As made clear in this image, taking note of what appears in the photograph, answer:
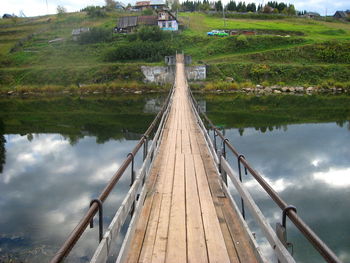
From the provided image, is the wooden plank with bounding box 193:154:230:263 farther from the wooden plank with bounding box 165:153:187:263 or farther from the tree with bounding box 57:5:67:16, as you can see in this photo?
the tree with bounding box 57:5:67:16

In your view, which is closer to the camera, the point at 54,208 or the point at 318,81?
the point at 54,208

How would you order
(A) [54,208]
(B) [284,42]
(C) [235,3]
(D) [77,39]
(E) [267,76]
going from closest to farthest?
(A) [54,208], (E) [267,76], (B) [284,42], (D) [77,39], (C) [235,3]

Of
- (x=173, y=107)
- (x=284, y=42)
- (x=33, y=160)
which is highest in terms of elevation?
(x=284, y=42)

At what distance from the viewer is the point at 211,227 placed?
4.67 metres

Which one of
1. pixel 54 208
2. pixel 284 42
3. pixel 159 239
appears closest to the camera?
pixel 159 239

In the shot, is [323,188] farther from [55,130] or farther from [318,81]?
[318,81]

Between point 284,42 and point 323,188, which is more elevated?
point 284,42

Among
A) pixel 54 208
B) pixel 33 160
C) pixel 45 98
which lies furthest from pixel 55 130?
pixel 45 98

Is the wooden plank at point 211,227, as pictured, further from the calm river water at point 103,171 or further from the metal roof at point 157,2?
the metal roof at point 157,2

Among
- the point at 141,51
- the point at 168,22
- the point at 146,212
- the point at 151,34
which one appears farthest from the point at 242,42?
the point at 146,212

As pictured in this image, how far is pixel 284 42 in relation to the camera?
159ft

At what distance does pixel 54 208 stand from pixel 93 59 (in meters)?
42.1

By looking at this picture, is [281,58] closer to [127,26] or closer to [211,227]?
[127,26]

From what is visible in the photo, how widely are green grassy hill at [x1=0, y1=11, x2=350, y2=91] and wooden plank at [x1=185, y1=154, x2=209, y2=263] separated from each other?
34.9 meters
